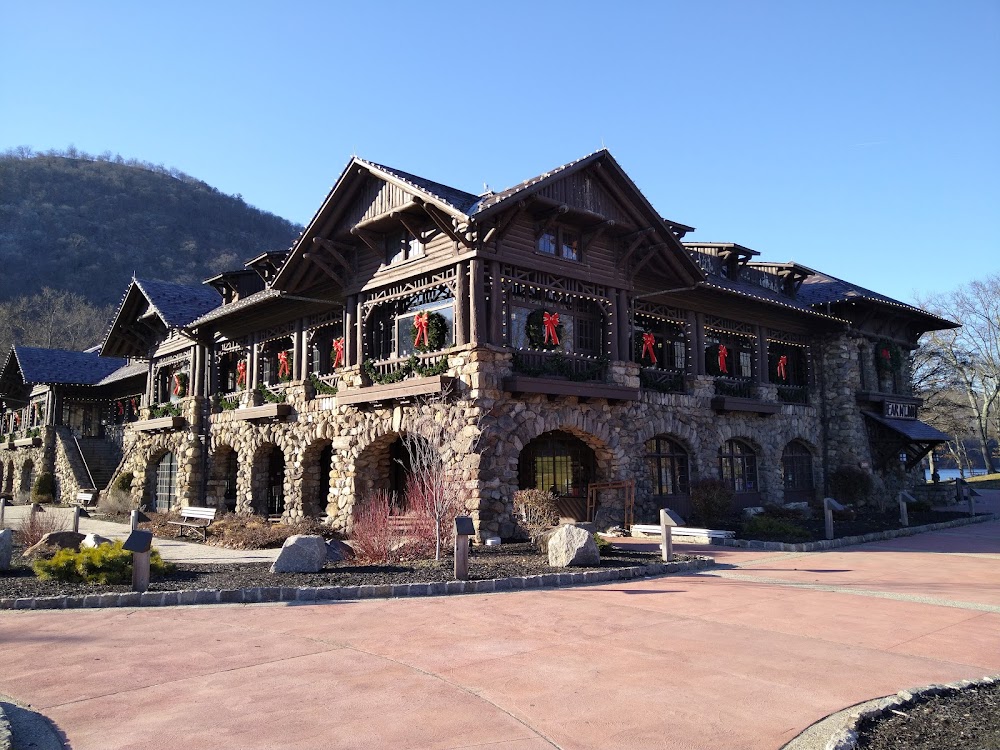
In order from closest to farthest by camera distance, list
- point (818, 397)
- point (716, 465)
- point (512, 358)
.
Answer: point (512, 358)
point (716, 465)
point (818, 397)

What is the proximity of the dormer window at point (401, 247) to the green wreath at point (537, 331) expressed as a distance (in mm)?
3050

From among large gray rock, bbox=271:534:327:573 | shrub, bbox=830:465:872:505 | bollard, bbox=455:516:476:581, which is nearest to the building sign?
shrub, bbox=830:465:872:505

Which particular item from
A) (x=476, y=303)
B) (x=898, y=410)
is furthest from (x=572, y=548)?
(x=898, y=410)

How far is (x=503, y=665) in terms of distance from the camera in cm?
651

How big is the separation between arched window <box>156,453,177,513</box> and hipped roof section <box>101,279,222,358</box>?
5353mm

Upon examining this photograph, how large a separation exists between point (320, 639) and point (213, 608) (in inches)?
105

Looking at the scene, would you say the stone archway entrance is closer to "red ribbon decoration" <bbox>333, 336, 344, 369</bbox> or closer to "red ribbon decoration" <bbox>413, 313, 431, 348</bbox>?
"red ribbon decoration" <bbox>413, 313, 431, 348</bbox>

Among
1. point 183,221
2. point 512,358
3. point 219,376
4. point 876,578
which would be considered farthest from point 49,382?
point 183,221

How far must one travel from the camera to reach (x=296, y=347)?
75.7 ft

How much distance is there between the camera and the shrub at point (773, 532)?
52.8 ft

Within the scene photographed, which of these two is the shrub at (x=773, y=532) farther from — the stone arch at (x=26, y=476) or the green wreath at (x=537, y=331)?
the stone arch at (x=26, y=476)

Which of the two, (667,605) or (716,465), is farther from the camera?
(716,465)

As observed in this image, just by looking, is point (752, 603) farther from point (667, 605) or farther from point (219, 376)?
point (219, 376)

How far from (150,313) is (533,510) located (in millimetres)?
21278
